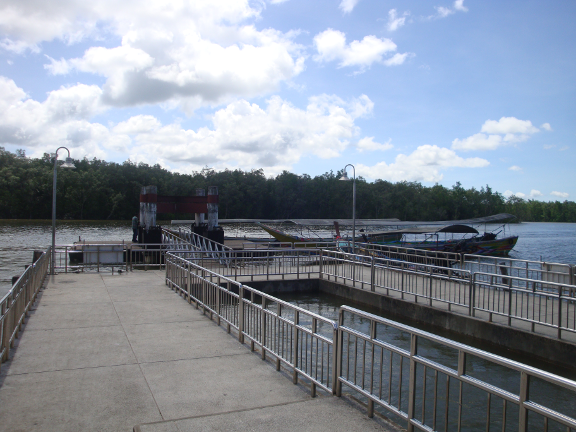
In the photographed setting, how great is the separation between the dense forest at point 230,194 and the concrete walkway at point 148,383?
9242 centimetres

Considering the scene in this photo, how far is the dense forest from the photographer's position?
301ft

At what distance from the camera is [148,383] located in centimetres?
602

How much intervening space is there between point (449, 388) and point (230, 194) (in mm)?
109560

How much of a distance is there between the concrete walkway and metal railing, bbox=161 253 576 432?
12.6 inches

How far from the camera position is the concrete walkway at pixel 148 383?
4.84m

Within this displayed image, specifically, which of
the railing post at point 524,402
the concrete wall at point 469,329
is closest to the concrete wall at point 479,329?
the concrete wall at point 469,329

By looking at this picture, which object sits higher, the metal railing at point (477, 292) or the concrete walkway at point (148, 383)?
the metal railing at point (477, 292)

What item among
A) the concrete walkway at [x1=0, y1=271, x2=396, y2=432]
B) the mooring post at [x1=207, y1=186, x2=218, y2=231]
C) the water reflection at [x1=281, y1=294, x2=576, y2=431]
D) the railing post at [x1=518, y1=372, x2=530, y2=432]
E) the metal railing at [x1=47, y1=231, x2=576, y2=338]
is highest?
the mooring post at [x1=207, y1=186, x2=218, y2=231]

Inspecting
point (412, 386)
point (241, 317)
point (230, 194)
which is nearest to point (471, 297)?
point (241, 317)

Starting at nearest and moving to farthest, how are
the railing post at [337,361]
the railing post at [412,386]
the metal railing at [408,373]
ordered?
the metal railing at [408,373]
the railing post at [412,386]
the railing post at [337,361]

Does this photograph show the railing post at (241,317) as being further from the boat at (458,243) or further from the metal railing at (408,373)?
the boat at (458,243)

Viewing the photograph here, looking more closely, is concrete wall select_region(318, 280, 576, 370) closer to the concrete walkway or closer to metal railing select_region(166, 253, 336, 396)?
metal railing select_region(166, 253, 336, 396)

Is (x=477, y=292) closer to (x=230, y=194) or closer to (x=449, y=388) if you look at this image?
(x=449, y=388)

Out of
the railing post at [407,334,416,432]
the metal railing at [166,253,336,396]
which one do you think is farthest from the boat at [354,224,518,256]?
the railing post at [407,334,416,432]
